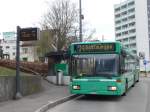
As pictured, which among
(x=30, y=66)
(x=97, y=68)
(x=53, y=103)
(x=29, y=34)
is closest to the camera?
(x=53, y=103)

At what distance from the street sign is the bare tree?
64.6ft

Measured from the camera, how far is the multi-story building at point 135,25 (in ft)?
467

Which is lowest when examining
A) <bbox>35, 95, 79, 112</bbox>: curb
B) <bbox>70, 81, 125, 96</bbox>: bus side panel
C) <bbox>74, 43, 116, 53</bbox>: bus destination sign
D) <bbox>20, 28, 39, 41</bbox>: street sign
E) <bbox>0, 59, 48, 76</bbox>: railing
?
<bbox>35, 95, 79, 112</bbox>: curb

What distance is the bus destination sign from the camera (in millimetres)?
18641

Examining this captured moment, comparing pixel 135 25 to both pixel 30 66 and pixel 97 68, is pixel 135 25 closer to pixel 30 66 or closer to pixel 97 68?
pixel 30 66

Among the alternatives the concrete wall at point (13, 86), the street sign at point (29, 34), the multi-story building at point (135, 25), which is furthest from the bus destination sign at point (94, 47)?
the multi-story building at point (135, 25)

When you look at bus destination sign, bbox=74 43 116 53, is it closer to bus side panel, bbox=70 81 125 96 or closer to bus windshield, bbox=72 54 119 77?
bus windshield, bbox=72 54 119 77

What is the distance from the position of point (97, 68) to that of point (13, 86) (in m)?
4.07

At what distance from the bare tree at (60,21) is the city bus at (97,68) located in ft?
63.8

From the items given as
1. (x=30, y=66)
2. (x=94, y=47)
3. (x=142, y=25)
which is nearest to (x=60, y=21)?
(x=30, y=66)

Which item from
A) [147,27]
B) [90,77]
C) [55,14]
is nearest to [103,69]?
[90,77]

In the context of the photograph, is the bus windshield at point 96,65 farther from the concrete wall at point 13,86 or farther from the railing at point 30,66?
the railing at point 30,66

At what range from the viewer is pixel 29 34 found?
60.4 ft

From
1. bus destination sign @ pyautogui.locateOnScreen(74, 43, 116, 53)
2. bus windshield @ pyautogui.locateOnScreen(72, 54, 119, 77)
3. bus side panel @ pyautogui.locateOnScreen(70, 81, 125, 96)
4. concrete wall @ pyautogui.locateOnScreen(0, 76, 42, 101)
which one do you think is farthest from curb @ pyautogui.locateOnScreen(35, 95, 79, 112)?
bus destination sign @ pyautogui.locateOnScreen(74, 43, 116, 53)
